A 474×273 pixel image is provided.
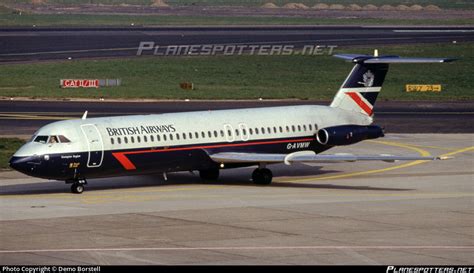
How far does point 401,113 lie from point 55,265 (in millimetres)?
49710

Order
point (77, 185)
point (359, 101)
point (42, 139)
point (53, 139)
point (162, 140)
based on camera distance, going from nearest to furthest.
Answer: point (53, 139) → point (42, 139) → point (77, 185) → point (162, 140) → point (359, 101)

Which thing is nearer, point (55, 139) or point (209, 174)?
point (55, 139)

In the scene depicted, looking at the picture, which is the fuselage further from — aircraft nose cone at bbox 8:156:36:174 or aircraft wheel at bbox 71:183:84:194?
aircraft wheel at bbox 71:183:84:194

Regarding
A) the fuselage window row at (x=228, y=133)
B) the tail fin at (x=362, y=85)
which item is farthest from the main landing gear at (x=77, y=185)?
the tail fin at (x=362, y=85)

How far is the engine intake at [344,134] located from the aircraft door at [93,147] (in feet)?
36.1

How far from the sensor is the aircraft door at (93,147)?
142ft

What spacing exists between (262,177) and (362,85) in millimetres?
8137

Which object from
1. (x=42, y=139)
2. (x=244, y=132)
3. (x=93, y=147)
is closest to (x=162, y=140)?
(x=93, y=147)

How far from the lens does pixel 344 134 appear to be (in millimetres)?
50281

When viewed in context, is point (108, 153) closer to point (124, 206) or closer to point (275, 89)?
point (124, 206)

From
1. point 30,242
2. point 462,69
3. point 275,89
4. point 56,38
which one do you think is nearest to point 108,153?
point 30,242

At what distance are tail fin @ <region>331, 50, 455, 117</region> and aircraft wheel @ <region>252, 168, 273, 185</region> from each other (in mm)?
6346

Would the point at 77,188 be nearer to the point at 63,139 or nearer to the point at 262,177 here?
the point at 63,139

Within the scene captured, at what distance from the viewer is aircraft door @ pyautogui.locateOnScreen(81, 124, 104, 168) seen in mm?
43406
